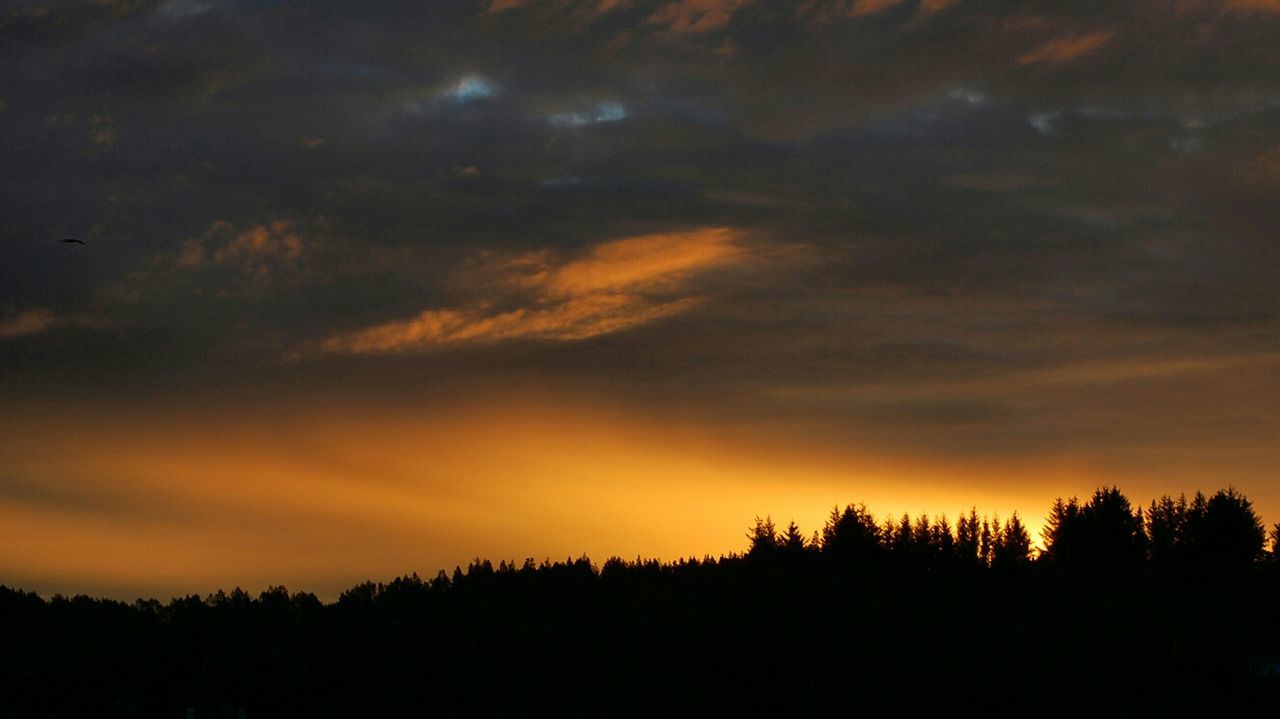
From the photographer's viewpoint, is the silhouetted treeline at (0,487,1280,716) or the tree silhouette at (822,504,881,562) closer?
the silhouetted treeline at (0,487,1280,716)

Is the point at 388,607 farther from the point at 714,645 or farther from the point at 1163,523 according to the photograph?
the point at 1163,523

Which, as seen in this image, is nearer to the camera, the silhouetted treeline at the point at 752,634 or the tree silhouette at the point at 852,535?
the silhouetted treeline at the point at 752,634

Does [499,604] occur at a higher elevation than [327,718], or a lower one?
higher

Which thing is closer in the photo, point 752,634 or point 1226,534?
point 752,634

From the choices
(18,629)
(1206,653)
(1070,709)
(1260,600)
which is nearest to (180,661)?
(18,629)

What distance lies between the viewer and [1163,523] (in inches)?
6905

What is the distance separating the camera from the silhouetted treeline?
109 metres

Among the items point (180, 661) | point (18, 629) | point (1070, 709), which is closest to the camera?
point (1070, 709)

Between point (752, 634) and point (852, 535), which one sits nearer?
point (752, 634)

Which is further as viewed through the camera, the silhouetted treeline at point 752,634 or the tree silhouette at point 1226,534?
the tree silhouette at point 1226,534

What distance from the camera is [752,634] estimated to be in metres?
131

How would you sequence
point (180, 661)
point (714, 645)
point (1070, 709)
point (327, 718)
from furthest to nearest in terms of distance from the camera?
point (180, 661), point (714, 645), point (327, 718), point (1070, 709)

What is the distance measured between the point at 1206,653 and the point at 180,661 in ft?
312

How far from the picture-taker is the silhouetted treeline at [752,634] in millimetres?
108625
